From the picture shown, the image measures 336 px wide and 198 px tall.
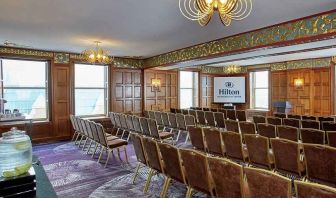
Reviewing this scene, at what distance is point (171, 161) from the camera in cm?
329

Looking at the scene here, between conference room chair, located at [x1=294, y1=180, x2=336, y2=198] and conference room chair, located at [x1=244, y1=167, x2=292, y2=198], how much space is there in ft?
0.25

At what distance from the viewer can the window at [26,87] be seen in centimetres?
788

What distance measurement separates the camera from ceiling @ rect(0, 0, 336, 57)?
13.0ft

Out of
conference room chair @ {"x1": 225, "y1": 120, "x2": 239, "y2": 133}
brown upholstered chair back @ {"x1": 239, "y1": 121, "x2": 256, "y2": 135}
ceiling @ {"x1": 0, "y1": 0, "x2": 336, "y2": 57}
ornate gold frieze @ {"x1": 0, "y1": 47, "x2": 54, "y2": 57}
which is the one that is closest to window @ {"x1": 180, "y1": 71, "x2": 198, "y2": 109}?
ceiling @ {"x1": 0, "y1": 0, "x2": 336, "y2": 57}

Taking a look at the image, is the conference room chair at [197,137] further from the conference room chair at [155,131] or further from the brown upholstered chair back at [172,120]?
the brown upholstered chair back at [172,120]

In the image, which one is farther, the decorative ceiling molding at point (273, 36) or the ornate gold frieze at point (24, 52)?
the ornate gold frieze at point (24, 52)

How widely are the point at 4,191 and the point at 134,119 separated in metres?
5.57

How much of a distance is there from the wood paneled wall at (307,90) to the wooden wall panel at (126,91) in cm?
682

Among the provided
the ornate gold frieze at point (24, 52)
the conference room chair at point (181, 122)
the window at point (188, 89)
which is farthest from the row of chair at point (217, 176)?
the window at point (188, 89)

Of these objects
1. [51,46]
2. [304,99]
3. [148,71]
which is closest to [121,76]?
[148,71]

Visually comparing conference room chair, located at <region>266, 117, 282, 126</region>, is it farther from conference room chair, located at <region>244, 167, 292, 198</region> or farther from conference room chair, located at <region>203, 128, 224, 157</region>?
conference room chair, located at <region>244, 167, 292, 198</region>

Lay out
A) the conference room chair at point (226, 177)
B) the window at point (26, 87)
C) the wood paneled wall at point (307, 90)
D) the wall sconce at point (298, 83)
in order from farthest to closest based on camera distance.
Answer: the wall sconce at point (298, 83)
the wood paneled wall at point (307, 90)
the window at point (26, 87)
the conference room chair at point (226, 177)

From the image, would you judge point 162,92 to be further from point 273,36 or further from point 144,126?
point 273,36

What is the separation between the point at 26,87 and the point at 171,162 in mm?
7069
